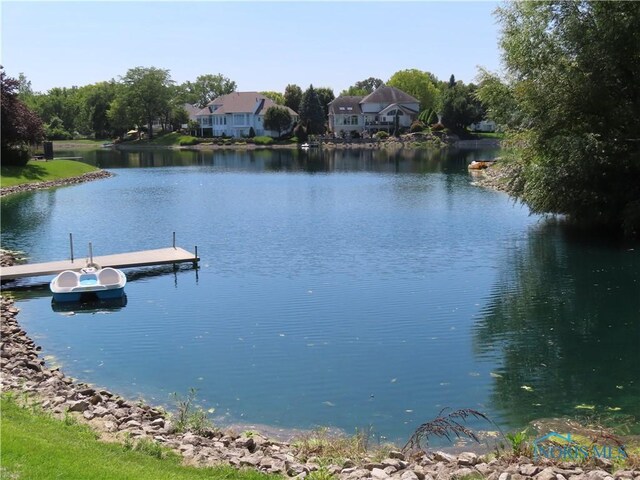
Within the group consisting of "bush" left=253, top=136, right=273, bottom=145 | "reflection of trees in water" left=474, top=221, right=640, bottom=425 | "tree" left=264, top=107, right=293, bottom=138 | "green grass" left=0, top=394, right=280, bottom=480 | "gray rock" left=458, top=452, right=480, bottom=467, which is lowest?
"reflection of trees in water" left=474, top=221, right=640, bottom=425

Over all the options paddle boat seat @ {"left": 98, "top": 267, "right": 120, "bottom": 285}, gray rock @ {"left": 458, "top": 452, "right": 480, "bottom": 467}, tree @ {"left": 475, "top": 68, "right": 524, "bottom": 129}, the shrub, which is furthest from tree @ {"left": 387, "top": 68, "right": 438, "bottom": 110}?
gray rock @ {"left": 458, "top": 452, "right": 480, "bottom": 467}

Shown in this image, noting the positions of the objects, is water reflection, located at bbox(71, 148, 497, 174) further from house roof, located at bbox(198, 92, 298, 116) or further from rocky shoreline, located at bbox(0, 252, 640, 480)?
rocky shoreline, located at bbox(0, 252, 640, 480)

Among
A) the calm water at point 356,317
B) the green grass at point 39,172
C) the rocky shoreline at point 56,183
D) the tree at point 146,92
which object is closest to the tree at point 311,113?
the tree at point 146,92

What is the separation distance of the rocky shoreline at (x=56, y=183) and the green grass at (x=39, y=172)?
65 centimetres

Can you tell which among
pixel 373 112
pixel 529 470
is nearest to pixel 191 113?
pixel 373 112

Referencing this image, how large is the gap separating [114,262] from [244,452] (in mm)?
17962

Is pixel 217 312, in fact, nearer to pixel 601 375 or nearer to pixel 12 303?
pixel 12 303

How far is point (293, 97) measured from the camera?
148 metres

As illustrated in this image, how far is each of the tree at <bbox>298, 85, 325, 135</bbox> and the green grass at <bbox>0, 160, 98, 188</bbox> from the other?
66.0 m

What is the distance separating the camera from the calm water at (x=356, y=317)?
597 inches

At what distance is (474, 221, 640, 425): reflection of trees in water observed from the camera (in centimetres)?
1506

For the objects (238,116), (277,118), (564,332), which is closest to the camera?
(564,332)

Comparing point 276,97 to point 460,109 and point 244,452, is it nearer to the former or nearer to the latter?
point 460,109

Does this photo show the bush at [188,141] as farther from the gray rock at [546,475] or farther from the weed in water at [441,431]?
the gray rock at [546,475]
